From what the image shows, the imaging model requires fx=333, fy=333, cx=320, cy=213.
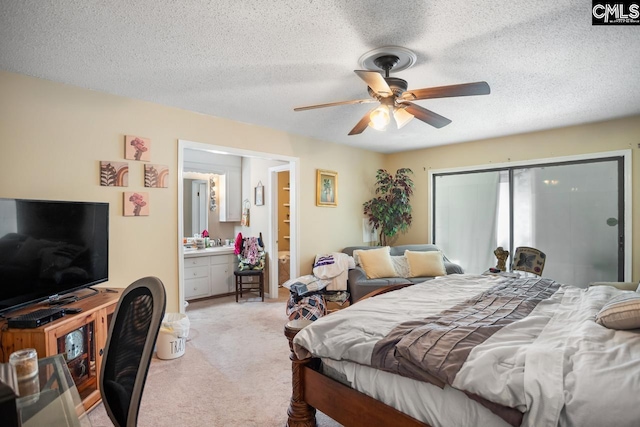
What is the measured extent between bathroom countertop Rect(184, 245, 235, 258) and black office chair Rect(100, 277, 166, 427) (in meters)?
3.81

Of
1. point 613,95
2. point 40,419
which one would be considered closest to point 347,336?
point 40,419

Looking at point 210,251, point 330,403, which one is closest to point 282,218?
point 210,251

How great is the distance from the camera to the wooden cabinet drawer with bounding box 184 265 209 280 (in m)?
4.91

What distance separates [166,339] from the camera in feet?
9.86

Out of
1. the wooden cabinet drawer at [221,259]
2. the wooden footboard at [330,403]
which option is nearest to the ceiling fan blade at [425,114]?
the wooden footboard at [330,403]

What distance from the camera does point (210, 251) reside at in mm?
5176

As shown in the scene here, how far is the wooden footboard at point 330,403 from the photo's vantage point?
5.00ft

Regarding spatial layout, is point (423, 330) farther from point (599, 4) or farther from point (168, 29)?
point (168, 29)

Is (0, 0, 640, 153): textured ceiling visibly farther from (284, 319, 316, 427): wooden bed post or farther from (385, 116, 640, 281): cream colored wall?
(284, 319, 316, 427): wooden bed post

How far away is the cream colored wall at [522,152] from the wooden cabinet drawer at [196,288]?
3362 millimetres

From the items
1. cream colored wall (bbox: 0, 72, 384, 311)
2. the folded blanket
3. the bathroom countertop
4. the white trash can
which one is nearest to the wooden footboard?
the white trash can

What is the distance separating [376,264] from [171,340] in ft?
8.50

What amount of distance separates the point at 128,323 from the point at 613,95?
420cm

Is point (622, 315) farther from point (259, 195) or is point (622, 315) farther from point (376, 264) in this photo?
point (259, 195)
